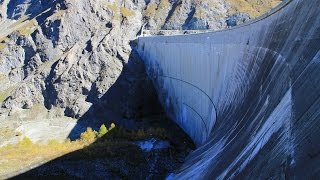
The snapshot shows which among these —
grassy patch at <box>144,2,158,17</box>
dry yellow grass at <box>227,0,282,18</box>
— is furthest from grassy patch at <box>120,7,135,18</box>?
dry yellow grass at <box>227,0,282,18</box>

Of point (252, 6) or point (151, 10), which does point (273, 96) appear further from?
point (252, 6)

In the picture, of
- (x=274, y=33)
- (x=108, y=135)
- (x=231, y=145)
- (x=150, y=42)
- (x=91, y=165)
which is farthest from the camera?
(x=150, y=42)

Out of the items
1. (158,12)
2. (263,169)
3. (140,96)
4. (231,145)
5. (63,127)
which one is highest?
(263,169)

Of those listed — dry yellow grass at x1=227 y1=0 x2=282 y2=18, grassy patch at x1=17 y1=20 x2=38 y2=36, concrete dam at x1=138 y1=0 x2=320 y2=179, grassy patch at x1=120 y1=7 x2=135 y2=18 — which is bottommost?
grassy patch at x1=17 y1=20 x2=38 y2=36

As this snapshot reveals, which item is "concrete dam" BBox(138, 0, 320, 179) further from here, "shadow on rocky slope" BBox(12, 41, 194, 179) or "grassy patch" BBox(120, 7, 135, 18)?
"grassy patch" BBox(120, 7, 135, 18)

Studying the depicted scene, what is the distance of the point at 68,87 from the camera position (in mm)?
111500

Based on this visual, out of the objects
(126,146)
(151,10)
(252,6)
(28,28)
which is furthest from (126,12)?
(126,146)

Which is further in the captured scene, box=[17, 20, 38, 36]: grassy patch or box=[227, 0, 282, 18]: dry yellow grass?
box=[227, 0, 282, 18]: dry yellow grass

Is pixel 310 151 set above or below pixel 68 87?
above

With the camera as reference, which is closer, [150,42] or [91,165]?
[91,165]

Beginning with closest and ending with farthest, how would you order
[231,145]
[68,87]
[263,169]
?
[263,169] → [231,145] → [68,87]

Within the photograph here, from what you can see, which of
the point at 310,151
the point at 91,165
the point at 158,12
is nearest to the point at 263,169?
the point at 310,151

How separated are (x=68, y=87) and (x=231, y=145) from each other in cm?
9453

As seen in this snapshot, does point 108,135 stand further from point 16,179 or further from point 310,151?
point 310,151
